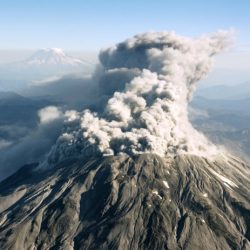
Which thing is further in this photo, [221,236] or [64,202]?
[64,202]

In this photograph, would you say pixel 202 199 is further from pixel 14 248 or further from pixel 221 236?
pixel 14 248

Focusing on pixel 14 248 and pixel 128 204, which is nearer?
pixel 14 248

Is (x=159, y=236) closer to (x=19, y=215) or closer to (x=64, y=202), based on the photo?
(x=64, y=202)

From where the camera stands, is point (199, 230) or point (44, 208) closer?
point (199, 230)

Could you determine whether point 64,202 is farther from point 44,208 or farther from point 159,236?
point 159,236

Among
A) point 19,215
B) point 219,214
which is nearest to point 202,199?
point 219,214

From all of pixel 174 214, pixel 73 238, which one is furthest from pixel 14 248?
pixel 174 214

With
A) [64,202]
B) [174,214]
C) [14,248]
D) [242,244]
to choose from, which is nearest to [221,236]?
[242,244]

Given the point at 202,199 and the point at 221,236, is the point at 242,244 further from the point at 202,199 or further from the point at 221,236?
the point at 202,199
